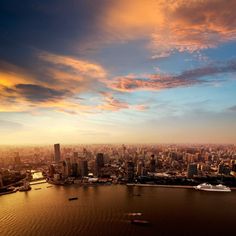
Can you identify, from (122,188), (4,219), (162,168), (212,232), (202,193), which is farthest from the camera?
(162,168)

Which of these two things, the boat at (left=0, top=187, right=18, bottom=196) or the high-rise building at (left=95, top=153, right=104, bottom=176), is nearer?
the boat at (left=0, top=187, right=18, bottom=196)

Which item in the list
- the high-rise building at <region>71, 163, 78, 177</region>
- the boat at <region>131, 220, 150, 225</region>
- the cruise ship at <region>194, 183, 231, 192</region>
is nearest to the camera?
the boat at <region>131, 220, 150, 225</region>

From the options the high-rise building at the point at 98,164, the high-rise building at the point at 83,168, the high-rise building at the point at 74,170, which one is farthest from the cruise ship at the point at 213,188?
the high-rise building at the point at 74,170

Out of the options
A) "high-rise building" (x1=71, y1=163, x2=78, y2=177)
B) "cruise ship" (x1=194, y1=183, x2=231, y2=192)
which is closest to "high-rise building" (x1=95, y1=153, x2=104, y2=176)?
Result: "high-rise building" (x1=71, y1=163, x2=78, y2=177)

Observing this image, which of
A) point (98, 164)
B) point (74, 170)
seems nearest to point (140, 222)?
point (74, 170)

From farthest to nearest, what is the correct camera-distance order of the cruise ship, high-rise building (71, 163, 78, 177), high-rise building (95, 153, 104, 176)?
1. high-rise building (95, 153, 104, 176)
2. high-rise building (71, 163, 78, 177)
3. the cruise ship

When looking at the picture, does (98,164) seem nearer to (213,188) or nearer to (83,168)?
(83,168)

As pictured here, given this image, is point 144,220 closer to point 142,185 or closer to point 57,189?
point 142,185

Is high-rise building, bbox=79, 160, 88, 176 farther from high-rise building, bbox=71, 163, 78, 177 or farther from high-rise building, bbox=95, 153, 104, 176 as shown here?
high-rise building, bbox=95, 153, 104, 176

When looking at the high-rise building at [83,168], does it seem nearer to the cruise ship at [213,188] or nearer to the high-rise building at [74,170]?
the high-rise building at [74,170]

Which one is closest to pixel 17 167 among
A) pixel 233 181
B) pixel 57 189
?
pixel 57 189

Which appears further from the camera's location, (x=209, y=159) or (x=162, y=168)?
(x=209, y=159)
